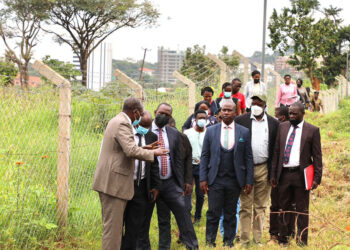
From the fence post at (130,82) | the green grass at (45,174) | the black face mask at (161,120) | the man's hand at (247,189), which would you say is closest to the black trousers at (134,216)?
the green grass at (45,174)

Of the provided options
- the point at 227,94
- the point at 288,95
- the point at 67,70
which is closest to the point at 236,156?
the point at 227,94

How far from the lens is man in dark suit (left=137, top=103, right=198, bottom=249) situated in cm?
611

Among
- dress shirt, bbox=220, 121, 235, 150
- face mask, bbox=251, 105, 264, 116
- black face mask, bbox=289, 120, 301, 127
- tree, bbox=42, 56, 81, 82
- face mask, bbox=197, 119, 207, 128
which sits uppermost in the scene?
tree, bbox=42, 56, 81, 82

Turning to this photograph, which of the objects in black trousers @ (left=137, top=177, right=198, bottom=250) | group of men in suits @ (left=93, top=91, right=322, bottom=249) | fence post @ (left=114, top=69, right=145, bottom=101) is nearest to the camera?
group of men in suits @ (left=93, top=91, right=322, bottom=249)

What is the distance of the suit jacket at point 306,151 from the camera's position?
258 inches

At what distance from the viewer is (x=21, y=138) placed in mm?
5797

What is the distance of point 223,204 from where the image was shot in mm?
6512

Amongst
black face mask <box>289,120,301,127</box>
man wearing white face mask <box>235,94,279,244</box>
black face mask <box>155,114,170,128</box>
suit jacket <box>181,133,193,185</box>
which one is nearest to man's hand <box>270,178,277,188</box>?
man wearing white face mask <box>235,94,279,244</box>

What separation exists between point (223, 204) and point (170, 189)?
30.7 inches

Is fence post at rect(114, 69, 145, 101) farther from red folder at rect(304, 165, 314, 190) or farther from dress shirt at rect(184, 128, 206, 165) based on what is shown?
Result: red folder at rect(304, 165, 314, 190)

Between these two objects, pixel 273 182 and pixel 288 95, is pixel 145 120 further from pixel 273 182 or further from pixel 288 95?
pixel 288 95

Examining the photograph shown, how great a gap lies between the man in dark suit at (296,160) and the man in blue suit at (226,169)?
0.46 meters

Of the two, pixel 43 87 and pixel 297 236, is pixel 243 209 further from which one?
pixel 43 87

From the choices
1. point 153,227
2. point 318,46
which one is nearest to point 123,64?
point 318,46
